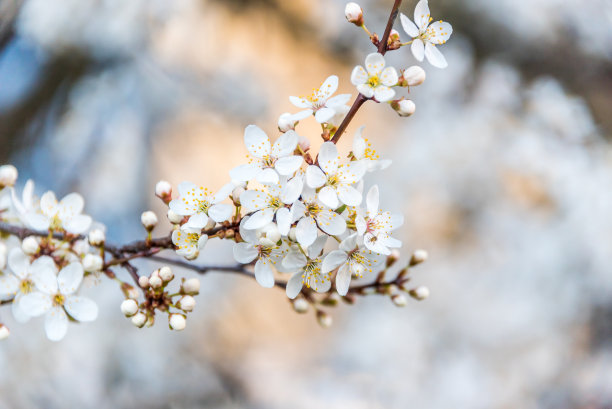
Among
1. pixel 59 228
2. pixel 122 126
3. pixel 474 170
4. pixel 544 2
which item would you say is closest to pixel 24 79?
pixel 122 126

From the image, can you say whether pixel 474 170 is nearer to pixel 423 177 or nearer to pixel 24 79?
pixel 423 177

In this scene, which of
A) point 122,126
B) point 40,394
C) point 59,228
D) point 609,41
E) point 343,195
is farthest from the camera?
point 609,41

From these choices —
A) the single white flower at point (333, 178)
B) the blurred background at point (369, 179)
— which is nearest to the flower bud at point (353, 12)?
the single white flower at point (333, 178)

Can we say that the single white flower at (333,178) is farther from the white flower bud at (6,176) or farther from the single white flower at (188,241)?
the white flower bud at (6,176)

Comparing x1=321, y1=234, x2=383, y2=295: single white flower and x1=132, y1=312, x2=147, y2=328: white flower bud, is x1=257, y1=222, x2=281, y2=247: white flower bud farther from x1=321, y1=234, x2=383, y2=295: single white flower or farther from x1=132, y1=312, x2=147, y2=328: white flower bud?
x1=132, y1=312, x2=147, y2=328: white flower bud

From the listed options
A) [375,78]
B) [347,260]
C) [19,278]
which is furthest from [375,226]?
[19,278]

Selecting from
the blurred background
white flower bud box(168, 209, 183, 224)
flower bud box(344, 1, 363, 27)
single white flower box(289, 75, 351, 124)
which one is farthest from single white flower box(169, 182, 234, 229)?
the blurred background

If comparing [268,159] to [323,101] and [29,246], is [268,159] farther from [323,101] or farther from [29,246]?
[29,246]
